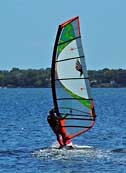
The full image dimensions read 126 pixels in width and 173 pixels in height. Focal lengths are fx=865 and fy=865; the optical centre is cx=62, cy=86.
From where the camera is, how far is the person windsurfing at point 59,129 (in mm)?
27634

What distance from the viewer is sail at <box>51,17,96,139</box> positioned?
27.7m

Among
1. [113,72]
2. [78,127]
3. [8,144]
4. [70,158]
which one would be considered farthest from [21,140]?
[113,72]

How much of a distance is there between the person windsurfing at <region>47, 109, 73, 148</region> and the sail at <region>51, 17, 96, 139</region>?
0.14m

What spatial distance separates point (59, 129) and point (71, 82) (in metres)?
1.59

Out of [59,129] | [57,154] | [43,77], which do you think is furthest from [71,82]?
[43,77]

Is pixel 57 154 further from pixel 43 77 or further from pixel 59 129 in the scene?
pixel 43 77

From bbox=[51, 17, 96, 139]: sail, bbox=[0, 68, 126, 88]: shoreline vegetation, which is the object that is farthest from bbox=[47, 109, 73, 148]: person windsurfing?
bbox=[0, 68, 126, 88]: shoreline vegetation

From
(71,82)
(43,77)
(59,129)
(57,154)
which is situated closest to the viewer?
(57,154)

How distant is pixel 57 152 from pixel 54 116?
1201mm

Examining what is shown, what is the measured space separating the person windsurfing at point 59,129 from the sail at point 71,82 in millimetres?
142

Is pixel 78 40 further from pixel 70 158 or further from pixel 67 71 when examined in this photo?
pixel 70 158

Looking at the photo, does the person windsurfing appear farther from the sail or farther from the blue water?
the blue water

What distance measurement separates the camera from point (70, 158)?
2577cm

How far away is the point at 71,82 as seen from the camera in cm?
2816
